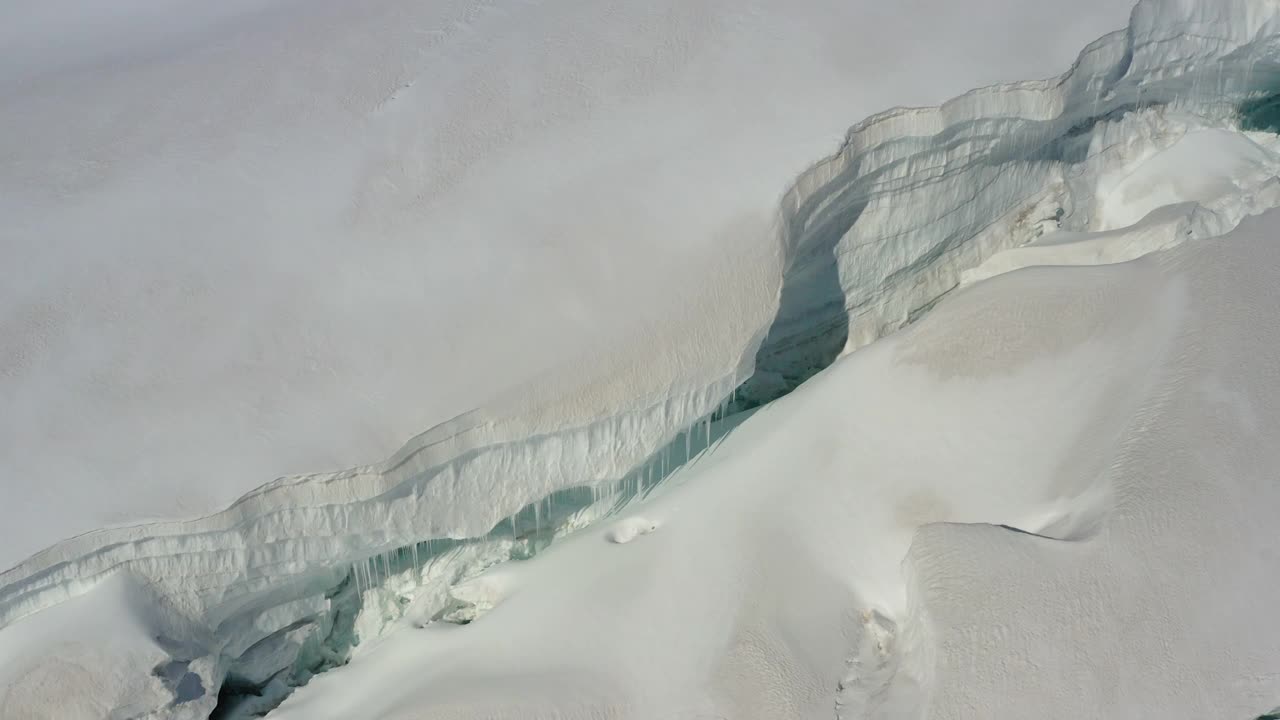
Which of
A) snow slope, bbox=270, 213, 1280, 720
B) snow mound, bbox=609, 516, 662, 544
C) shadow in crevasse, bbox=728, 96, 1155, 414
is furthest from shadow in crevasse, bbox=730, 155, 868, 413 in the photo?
snow mound, bbox=609, 516, 662, 544

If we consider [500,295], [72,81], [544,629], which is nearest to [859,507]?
[544,629]

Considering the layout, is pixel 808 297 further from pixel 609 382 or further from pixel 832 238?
pixel 609 382

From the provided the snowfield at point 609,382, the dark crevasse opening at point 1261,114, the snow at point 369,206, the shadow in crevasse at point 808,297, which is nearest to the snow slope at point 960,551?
the snowfield at point 609,382

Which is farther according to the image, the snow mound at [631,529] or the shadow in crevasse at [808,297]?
the shadow in crevasse at [808,297]

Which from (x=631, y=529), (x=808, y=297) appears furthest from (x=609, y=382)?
(x=808, y=297)

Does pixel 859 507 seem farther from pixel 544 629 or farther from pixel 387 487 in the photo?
pixel 387 487

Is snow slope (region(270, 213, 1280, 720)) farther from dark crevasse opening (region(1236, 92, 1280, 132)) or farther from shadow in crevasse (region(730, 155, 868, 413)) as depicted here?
dark crevasse opening (region(1236, 92, 1280, 132))

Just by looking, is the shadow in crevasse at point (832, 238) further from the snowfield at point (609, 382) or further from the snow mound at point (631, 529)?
the snow mound at point (631, 529)

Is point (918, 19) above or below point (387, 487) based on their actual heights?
above
